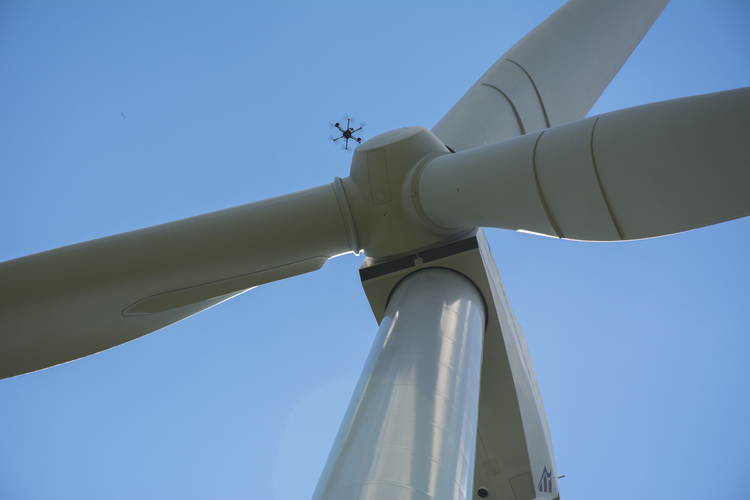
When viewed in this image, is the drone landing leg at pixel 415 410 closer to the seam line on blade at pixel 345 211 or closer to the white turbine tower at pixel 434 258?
the white turbine tower at pixel 434 258

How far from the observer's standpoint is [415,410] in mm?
2793

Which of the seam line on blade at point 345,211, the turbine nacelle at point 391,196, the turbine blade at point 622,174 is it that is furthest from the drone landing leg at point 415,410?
the turbine blade at point 622,174

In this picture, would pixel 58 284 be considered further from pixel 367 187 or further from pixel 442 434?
pixel 442 434

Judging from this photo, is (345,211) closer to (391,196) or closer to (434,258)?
(391,196)

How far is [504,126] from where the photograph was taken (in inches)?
242

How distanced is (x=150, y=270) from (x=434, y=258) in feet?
7.57

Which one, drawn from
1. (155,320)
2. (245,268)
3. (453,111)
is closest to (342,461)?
(245,268)

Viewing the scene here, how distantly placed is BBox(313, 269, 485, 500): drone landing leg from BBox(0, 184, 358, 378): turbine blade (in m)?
1.00

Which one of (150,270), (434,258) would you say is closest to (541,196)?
(434,258)

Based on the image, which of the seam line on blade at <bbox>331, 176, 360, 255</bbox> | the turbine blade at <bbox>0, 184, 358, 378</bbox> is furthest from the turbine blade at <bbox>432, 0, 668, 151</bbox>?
the turbine blade at <bbox>0, 184, 358, 378</bbox>

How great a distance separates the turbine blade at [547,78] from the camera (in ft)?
19.8

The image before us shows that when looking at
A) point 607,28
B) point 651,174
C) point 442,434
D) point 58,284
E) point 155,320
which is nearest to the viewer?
point 442,434

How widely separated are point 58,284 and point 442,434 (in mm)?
3113

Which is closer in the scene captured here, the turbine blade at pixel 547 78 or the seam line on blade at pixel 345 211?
the seam line on blade at pixel 345 211
